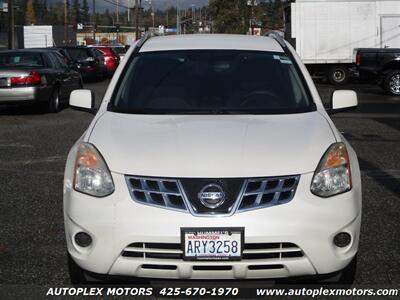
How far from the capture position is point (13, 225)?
20.7ft

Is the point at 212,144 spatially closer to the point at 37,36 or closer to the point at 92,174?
the point at 92,174

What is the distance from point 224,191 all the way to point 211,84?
1624mm

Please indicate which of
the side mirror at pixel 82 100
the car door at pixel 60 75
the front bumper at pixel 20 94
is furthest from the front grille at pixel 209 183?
the car door at pixel 60 75

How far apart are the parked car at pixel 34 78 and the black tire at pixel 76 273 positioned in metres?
11.8

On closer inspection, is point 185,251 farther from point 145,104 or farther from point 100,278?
point 145,104

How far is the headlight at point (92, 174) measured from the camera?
405 cm

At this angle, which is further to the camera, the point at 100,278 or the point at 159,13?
the point at 159,13

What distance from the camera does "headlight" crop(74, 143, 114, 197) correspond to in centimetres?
405

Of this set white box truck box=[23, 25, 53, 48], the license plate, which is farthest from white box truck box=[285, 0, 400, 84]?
white box truck box=[23, 25, 53, 48]

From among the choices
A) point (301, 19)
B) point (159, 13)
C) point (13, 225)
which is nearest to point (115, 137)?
point (13, 225)

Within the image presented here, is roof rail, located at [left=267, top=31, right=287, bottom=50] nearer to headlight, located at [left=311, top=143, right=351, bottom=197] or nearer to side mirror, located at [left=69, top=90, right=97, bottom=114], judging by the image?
side mirror, located at [left=69, top=90, right=97, bottom=114]

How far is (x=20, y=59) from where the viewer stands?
53.6 ft

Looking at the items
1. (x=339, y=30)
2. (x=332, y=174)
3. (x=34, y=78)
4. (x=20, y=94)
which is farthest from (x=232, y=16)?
(x=332, y=174)

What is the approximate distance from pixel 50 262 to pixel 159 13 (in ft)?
576
